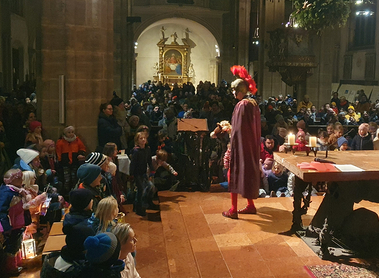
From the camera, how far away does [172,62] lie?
106ft

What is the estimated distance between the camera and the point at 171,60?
3219 centimetres

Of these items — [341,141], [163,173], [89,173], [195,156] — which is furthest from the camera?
[341,141]

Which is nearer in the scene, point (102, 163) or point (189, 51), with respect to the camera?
point (102, 163)

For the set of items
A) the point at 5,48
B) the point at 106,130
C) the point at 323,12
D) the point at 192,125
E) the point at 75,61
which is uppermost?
the point at 323,12

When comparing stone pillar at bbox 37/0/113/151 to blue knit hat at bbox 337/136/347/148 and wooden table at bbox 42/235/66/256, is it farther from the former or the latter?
blue knit hat at bbox 337/136/347/148

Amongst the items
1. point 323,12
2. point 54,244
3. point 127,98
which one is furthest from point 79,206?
point 127,98

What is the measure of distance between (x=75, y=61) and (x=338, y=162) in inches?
190

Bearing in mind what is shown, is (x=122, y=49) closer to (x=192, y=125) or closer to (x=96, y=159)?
(x=192, y=125)

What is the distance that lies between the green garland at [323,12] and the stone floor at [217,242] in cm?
523

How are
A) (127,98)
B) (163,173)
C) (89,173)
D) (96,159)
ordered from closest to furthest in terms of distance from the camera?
(89,173) → (96,159) → (163,173) → (127,98)

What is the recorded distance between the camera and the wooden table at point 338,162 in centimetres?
445

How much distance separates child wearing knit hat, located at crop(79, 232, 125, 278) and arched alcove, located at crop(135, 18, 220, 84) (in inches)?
1128

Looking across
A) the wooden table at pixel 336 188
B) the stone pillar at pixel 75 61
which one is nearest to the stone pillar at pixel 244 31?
the stone pillar at pixel 75 61

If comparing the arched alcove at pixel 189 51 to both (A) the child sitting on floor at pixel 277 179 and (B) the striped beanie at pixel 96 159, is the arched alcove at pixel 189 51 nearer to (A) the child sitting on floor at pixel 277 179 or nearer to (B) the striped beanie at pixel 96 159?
(A) the child sitting on floor at pixel 277 179
